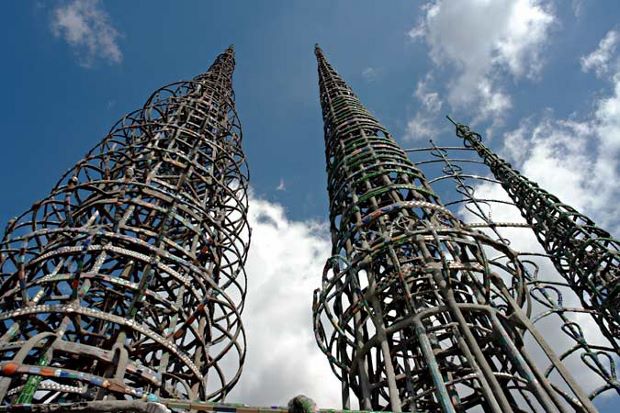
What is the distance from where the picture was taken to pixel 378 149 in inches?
740

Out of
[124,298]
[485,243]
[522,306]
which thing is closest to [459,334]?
[522,306]

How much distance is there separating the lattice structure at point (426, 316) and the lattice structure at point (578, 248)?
2.56 m

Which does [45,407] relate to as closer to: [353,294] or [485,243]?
[353,294]

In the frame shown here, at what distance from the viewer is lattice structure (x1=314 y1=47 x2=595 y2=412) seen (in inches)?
346

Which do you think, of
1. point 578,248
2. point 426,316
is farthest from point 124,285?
point 578,248

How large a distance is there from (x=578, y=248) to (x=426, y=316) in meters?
5.95

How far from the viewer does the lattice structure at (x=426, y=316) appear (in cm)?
879

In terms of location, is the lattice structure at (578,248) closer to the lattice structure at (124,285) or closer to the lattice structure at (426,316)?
the lattice structure at (426,316)

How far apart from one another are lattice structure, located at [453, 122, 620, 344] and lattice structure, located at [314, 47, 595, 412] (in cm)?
256

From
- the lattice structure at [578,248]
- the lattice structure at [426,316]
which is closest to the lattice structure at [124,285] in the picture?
the lattice structure at [426,316]

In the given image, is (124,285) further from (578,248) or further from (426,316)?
(578,248)

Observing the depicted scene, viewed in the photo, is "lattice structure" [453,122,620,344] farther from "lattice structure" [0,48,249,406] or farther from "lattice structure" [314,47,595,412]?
"lattice structure" [0,48,249,406]

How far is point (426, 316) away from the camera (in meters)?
10.3

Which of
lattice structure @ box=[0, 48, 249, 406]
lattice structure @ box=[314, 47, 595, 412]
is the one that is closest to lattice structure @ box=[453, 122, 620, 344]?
lattice structure @ box=[314, 47, 595, 412]
